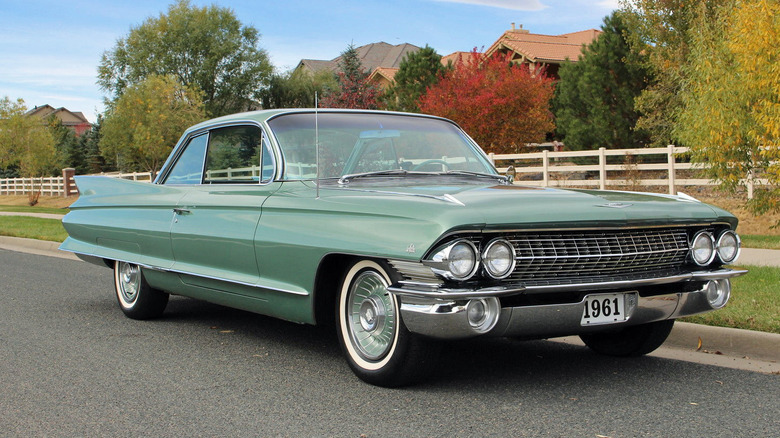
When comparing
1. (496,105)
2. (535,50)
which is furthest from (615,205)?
(535,50)

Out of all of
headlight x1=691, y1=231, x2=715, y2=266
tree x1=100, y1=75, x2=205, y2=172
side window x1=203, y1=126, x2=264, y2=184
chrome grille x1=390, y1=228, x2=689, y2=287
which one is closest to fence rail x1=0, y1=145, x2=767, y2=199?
side window x1=203, y1=126, x2=264, y2=184

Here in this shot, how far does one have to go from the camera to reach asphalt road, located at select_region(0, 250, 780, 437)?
12.9ft

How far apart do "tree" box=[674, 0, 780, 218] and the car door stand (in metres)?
8.77

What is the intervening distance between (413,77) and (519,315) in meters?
33.6

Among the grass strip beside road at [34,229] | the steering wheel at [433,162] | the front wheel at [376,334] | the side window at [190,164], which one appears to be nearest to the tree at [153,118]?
the grass strip beside road at [34,229]

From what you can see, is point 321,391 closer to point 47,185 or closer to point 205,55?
point 47,185

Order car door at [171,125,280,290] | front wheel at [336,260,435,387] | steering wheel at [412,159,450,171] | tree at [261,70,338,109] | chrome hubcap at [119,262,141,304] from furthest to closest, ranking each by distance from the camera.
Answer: tree at [261,70,338,109], chrome hubcap at [119,262,141,304], steering wheel at [412,159,450,171], car door at [171,125,280,290], front wheel at [336,260,435,387]

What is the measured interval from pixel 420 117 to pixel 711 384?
276 centimetres

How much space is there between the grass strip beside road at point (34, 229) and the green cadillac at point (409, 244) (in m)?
10.4

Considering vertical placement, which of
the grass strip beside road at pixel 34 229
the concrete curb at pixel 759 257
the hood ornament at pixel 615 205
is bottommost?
the concrete curb at pixel 759 257

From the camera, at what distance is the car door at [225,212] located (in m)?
5.38

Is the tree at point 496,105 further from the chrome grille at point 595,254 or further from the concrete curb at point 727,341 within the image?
the chrome grille at point 595,254

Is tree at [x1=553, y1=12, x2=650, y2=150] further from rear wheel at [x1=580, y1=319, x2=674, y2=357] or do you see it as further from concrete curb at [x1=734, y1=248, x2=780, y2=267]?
rear wheel at [x1=580, y1=319, x2=674, y2=357]

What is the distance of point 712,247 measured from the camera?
15.9 feet
